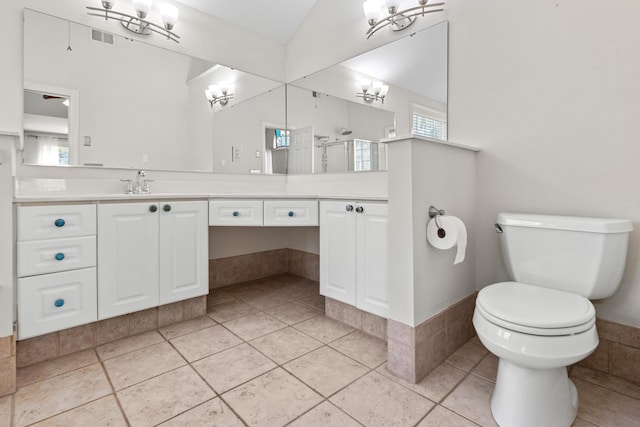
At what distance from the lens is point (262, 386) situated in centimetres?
137

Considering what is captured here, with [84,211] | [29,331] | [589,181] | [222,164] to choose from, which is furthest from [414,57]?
[29,331]

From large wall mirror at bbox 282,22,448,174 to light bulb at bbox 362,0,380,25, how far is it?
20 cm

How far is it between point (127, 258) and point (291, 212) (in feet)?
3.27

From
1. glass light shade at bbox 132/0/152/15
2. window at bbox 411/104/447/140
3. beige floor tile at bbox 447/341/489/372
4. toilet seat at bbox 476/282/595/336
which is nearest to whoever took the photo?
toilet seat at bbox 476/282/595/336

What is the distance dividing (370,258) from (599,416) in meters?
1.10

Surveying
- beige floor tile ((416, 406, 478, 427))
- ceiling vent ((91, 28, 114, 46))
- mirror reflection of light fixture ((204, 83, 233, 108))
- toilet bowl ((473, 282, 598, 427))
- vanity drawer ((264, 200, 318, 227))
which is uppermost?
ceiling vent ((91, 28, 114, 46))

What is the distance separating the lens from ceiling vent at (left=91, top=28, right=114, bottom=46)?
2.03 meters

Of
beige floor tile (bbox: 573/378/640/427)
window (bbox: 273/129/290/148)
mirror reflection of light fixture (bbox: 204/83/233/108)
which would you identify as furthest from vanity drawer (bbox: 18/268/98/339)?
beige floor tile (bbox: 573/378/640/427)

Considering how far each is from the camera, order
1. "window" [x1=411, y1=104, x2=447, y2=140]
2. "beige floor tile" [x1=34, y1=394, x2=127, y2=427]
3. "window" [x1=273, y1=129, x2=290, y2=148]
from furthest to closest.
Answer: "window" [x1=273, y1=129, x2=290, y2=148] < "window" [x1=411, y1=104, x2=447, y2=140] < "beige floor tile" [x1=34, y1=394, x2=127, y2=427]

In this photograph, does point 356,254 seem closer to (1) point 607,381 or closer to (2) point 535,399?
(2) point 535,399

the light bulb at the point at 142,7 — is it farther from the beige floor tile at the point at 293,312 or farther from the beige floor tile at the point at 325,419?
the beige floor tile at the point at 325,419

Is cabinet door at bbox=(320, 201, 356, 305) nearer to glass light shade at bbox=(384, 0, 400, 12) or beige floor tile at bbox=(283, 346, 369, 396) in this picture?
beige floor tile at bbox=(283, 346, 369, 396)

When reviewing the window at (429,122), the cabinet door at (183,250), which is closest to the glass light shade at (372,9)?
the window at (429,122)

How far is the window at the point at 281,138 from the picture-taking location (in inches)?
118
